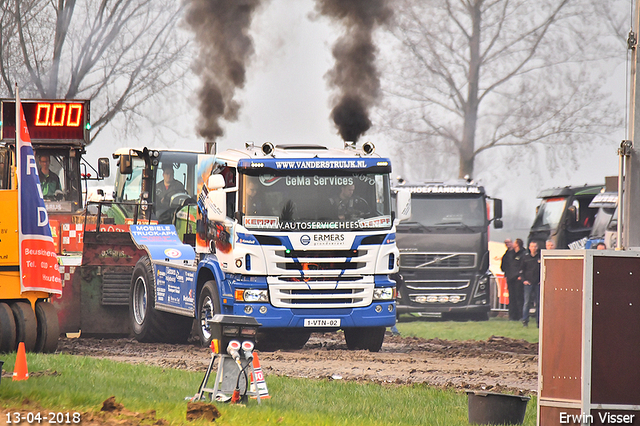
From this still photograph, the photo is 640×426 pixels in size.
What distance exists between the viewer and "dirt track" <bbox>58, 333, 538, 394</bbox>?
1262 cm

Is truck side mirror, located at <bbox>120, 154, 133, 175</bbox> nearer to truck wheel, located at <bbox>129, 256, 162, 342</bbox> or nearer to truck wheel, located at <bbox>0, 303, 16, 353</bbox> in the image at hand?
truck wheel, located at <bbox>129, 256, 162, 342</bbox>

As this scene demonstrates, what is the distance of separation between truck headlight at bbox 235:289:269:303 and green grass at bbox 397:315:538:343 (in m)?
6.20

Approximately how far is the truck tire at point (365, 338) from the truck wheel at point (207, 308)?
2140 mm

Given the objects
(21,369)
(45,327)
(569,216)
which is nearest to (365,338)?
(45,327)

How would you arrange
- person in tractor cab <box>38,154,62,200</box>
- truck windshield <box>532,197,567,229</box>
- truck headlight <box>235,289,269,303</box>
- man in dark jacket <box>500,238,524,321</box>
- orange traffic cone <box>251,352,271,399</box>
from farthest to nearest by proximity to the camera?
truck windshield <box>532,197,567,229</box>, man in dark jacket <box>500,238,524,321</box>, person in tractor cab <box>38,154,62,200</box>, truck headlight <box>235,289,269,303</box>, orange traffic cone <box>251,352,271,399</box>

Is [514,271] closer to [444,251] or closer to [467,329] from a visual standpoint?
[444,251]

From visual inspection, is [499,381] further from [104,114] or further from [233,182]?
[104,114]

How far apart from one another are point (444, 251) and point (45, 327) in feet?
42.2

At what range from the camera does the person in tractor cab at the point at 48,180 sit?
20.4 m

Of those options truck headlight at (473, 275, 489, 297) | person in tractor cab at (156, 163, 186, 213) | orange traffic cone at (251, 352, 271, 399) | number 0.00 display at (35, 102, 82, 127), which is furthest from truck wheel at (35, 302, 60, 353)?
truck headlight at (473, 275, 489, 297)

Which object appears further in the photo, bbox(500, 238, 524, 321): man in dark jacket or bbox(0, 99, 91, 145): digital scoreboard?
bbox(500, 238, 524, 321): man in dark jacket

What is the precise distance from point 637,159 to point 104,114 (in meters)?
26.2

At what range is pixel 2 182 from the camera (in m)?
17.7

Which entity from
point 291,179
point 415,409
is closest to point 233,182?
point 291,179
